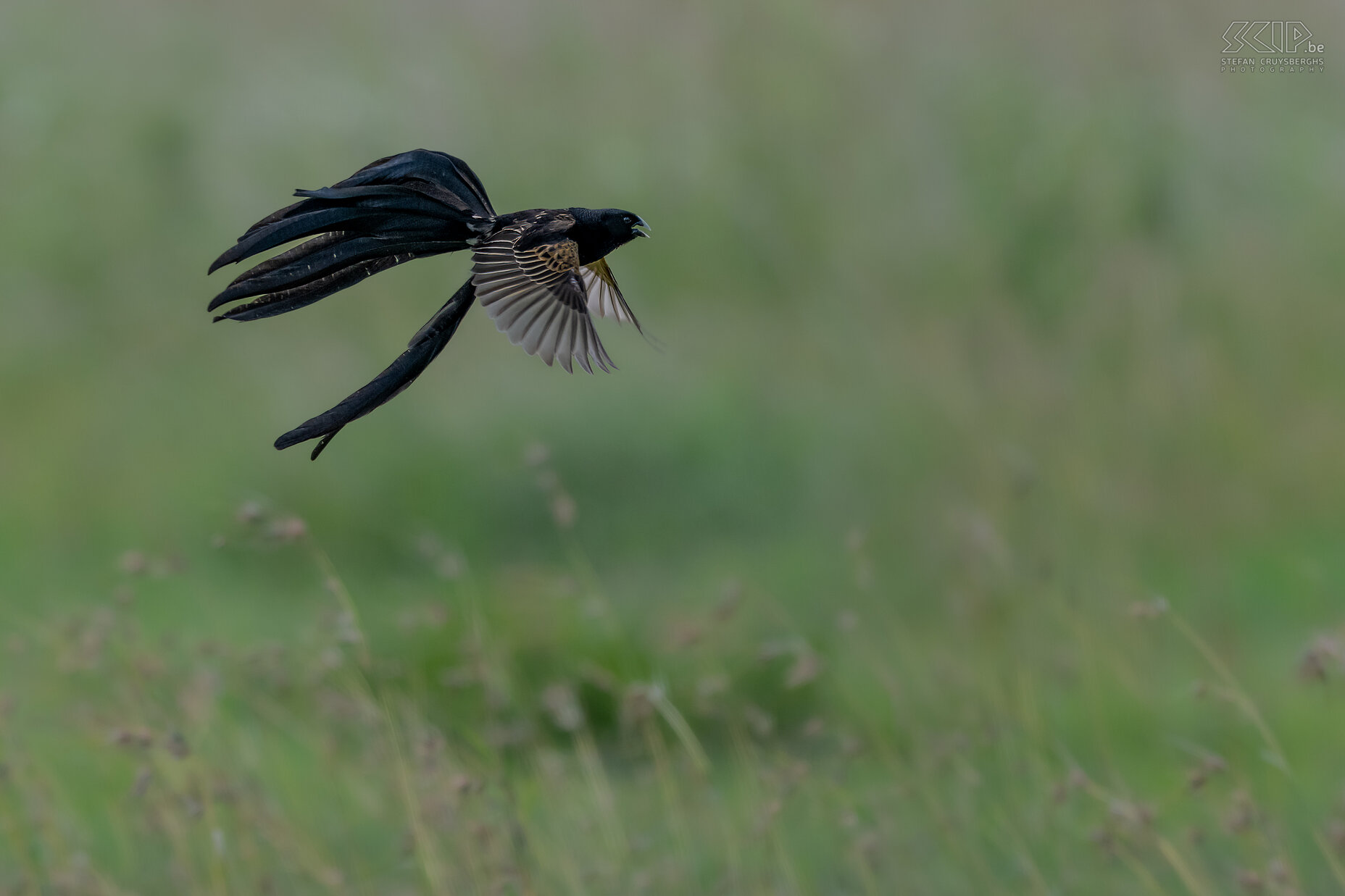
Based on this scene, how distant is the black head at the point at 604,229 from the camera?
1656mm

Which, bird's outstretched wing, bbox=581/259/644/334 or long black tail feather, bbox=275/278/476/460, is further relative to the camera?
bird's outstretched wing, bbox=581/259/644/334

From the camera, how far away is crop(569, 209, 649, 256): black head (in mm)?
1656

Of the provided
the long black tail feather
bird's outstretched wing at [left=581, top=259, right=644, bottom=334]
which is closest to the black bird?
the long black tail feather

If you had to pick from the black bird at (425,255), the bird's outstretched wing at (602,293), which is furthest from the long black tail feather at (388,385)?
the bird's outstretched wing at (602,293)

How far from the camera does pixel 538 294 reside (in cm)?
148

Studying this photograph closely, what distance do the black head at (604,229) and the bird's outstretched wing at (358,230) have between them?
0.22 metres

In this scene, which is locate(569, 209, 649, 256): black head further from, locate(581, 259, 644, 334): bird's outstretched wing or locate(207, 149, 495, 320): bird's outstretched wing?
locate(207, 149, 495, 320): bird's outstretched wing

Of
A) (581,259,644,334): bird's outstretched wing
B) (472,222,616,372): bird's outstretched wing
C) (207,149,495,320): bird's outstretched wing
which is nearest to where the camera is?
(207,149,495,320): bird's outstretched wing

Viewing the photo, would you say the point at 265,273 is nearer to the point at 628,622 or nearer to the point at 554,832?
the point at 554,832

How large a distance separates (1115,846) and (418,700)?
1.51 meters

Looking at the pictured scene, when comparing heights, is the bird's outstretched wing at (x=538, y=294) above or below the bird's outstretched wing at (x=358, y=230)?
below

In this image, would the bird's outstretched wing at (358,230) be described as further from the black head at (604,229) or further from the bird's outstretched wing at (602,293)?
the bird's outstretched wing at (602,293)

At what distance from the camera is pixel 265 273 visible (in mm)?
1242

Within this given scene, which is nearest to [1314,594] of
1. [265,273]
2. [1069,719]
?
[1069,719]
